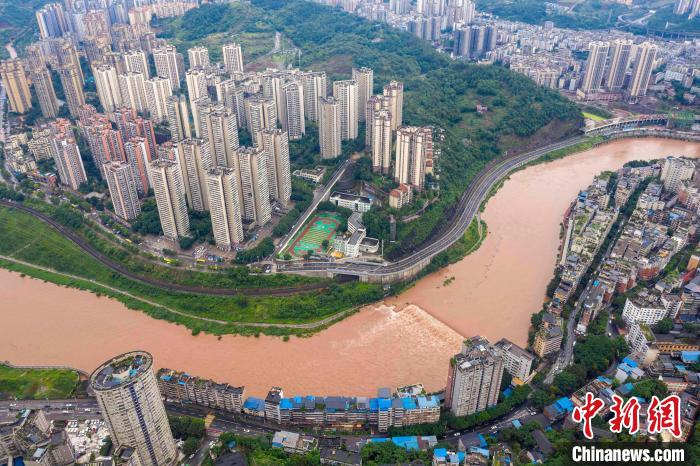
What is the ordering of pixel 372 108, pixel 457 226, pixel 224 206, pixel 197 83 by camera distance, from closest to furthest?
1. pixel 224 206
2. pixel 457 226
3. pixel 372 108
4. pixel 197 83

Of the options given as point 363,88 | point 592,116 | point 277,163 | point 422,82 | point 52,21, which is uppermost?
point 52,21

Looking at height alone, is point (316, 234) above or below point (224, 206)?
below

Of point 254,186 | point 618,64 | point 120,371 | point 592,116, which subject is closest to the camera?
point 120,371

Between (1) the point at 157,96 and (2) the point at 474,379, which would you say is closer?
(2) the point at 474,379

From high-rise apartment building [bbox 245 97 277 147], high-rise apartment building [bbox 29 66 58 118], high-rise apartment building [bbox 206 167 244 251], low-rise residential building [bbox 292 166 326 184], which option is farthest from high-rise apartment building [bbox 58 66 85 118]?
high-rise apartment building [bbox 206 167 244 251]

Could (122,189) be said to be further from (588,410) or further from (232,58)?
(588,410)

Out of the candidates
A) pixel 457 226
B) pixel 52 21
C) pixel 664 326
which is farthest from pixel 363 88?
pixel 52 21

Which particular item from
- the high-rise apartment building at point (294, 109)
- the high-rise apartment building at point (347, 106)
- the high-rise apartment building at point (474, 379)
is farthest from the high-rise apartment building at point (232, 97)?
the high-rise apartment building at point (474, 379)

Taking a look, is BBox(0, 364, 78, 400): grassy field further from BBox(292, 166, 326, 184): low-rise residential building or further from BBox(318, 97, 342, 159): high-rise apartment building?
BBox(318, 97, 342, 159): high-rise apartment building
